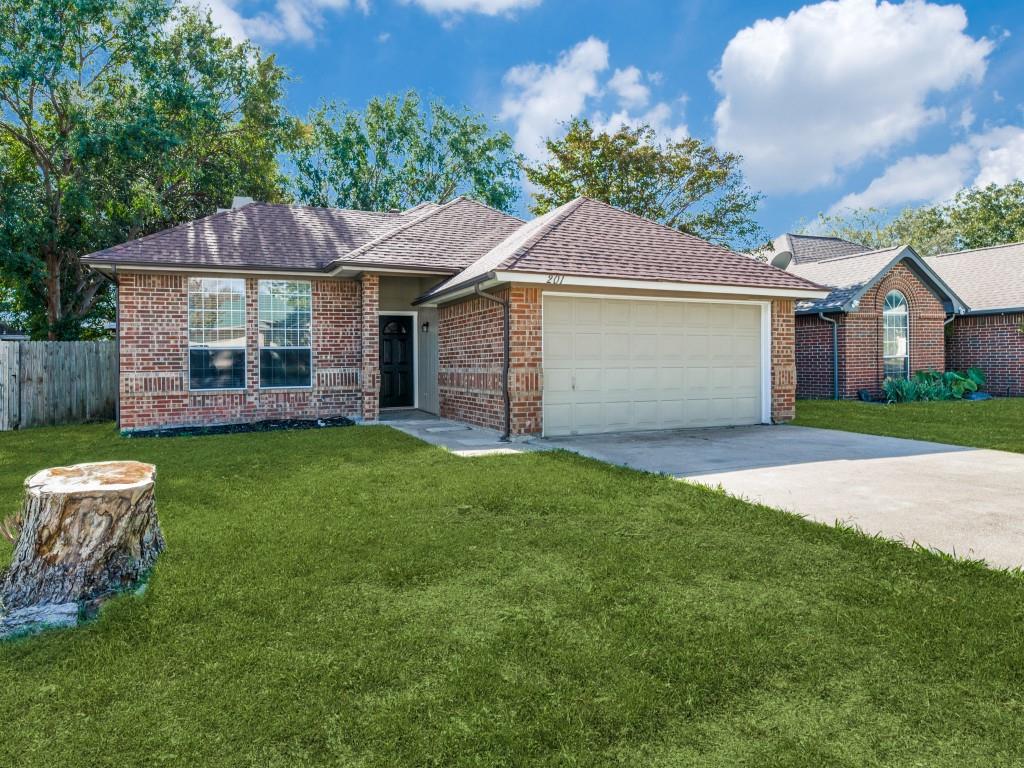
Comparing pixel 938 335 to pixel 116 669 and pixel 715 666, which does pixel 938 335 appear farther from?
pixel 116 669

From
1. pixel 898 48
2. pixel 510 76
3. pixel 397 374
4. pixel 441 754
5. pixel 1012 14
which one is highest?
pixel 510 76

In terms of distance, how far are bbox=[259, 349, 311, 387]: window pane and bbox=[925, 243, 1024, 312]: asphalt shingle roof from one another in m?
19.4

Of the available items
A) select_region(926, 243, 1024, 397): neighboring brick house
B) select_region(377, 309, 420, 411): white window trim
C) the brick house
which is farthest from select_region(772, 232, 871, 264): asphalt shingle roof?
select_region(377, 309, 420, 411): white window trim

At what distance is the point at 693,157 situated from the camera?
80.8ft

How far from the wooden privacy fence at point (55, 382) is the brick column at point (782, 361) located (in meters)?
14.0

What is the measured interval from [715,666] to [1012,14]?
687 inches

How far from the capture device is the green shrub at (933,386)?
17.6m

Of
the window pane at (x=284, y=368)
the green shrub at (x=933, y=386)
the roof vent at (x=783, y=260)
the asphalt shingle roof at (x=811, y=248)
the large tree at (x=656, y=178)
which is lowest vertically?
the green shrub at (x=933, y=386)

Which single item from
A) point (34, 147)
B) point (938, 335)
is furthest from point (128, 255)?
point (938, 335)

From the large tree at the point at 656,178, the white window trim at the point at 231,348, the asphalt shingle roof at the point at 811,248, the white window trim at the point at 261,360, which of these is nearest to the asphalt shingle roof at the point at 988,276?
the asphalt shingle roof at the point at 811,248

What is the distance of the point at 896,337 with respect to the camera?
60.9 feet

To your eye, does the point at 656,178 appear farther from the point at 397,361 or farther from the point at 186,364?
the point at 186,364

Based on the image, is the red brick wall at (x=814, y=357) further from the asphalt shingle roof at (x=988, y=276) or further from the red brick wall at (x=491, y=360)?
the red brick wall at (x=491, y=360)

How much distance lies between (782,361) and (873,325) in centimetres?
796
